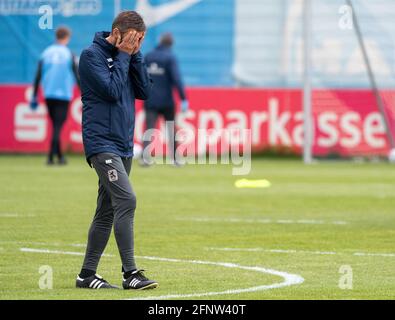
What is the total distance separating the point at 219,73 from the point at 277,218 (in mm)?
13738

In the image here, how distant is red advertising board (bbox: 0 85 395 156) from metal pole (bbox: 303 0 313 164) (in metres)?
0.50

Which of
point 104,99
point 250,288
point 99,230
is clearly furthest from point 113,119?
point 250,288

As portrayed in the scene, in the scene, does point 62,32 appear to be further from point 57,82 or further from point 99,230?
point 99,230

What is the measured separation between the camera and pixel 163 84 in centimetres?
2494

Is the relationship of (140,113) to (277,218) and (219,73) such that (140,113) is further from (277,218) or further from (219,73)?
(277,218)

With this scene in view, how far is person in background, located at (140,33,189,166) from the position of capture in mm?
24594

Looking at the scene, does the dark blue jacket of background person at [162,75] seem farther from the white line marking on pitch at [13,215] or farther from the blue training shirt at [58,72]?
the white line marking on pitch at [13,215]

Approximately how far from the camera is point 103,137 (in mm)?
9469

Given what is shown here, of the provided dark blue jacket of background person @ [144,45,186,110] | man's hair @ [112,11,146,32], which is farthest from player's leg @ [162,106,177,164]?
man's hair @ [112,11,146,32]

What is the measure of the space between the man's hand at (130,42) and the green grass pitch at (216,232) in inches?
68.3

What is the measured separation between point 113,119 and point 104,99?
0.16 m

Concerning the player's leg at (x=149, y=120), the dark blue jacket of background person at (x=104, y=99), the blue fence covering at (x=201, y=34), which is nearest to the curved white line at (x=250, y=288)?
the dark blue jacket of background person at (x=104, y=99)

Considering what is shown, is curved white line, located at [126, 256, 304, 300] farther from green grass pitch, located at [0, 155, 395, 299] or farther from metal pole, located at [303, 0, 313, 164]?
metal pole, located at [303, 0, 313, 164]
